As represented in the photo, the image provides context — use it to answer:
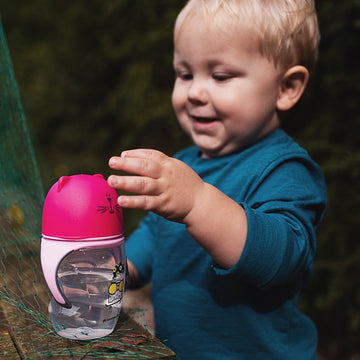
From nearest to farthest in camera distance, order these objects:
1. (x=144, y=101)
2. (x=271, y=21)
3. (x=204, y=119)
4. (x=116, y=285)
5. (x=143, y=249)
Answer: (x=116, y=285) < (x=271, y=21) < (x=204, y=119) < (x=143, y=249) < (x=144, y=101)

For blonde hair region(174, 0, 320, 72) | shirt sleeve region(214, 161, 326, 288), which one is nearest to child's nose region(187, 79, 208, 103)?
blonde hair region(174, 0, 320, 72)

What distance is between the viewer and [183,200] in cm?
103

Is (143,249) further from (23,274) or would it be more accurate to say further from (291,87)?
(291,87)

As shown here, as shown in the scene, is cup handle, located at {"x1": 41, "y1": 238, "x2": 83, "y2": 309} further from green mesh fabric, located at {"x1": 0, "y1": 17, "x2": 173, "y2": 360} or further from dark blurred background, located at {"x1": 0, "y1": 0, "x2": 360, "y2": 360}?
dark blurred background, located at {"x1": 0, "y1": 0, "x2": 360, "y2": 360}

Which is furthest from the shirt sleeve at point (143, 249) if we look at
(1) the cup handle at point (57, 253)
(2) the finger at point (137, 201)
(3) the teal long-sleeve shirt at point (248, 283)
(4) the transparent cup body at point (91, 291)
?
(2) the finger at point (137, 201)

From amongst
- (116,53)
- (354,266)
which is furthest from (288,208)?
(116,53)

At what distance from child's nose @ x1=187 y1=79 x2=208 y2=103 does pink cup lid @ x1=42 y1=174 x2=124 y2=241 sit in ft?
2.09

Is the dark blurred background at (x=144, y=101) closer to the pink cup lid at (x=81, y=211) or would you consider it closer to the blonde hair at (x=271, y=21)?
the blonde hair at (x=271, y=21)

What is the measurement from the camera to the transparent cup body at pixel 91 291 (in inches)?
42.4

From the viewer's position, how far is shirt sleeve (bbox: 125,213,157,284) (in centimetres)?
183

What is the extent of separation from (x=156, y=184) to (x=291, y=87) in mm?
915

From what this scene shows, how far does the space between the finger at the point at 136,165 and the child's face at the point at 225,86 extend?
65 cm

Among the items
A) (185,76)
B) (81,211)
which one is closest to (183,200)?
(81,211)

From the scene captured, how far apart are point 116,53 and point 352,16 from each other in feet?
6.14
